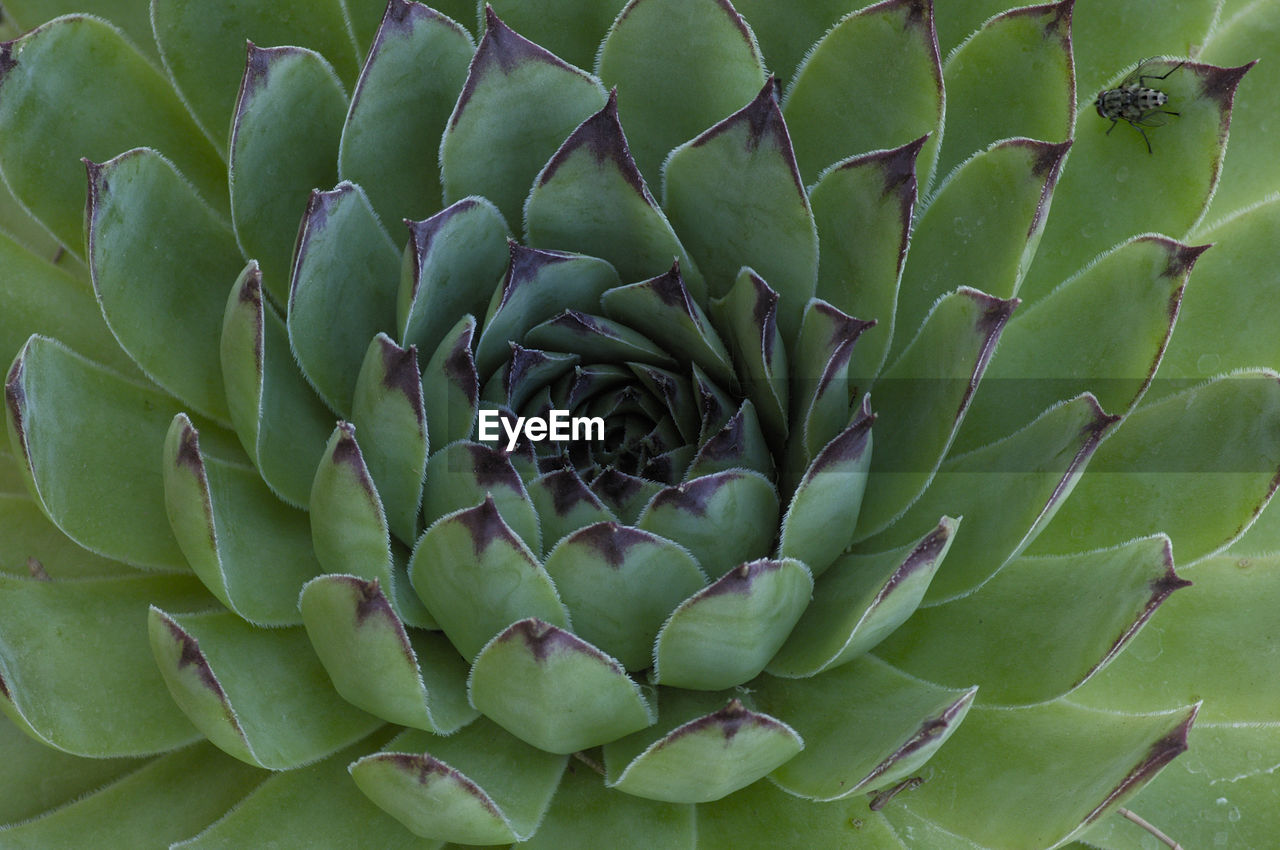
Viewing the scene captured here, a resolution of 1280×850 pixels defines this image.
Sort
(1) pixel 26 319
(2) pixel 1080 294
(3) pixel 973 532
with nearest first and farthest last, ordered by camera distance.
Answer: (3) pixel 973 532, (2) pixel 1080 294, (1) pixel 26 319

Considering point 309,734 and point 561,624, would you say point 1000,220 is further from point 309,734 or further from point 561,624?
point 309,734

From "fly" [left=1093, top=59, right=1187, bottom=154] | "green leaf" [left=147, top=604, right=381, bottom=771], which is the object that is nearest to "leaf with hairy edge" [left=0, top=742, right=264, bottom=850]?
"green leaf" [left=147, top=604, right=381, bottom=771]

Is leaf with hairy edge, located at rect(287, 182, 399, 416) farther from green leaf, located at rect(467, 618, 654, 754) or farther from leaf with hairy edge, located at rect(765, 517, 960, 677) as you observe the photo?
leaf with hairy edge, located at rect(765, 517, 960, 677)

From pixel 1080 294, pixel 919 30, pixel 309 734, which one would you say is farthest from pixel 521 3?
pixel 309 734

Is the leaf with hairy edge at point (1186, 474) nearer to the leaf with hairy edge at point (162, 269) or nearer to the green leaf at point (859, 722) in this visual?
the green leaf at point (859, 722)

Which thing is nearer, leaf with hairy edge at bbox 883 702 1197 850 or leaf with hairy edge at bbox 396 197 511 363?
leaf with hairy edge at bbox 883 702 1197 850

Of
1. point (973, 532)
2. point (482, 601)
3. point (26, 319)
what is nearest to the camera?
point (482, 601)

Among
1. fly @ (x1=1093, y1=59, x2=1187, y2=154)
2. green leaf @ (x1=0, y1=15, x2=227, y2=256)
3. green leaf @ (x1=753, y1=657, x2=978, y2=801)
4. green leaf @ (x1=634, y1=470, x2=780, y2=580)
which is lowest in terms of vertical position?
green leaf @ (x1=753, y1=657, x2=978, y2=801)

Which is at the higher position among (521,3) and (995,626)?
(521,3)
